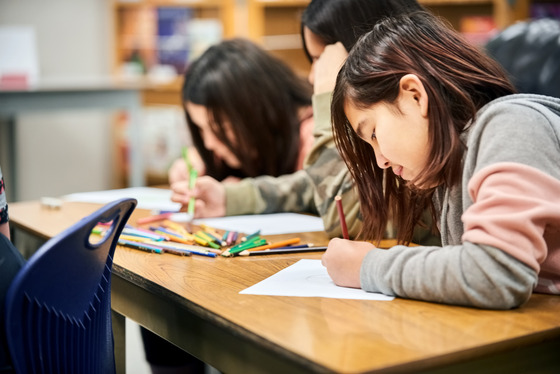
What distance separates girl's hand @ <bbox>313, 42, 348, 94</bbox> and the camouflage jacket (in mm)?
25

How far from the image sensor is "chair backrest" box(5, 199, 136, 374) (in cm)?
85

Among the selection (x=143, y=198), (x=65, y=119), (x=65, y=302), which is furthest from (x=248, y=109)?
(x=65, y=119)

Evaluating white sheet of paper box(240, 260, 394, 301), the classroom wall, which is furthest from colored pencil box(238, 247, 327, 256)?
the classroom wall

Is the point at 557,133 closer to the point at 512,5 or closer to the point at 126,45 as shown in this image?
the point at 512,5

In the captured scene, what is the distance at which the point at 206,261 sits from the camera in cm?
130

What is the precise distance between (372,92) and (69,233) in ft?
1.62

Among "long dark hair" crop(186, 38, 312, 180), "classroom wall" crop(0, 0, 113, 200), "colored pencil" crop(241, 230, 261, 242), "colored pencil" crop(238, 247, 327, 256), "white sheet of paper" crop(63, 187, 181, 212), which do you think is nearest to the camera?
"colored pencil" crop(238, 247, 327, 256)

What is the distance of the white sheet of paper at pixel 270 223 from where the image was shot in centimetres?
163

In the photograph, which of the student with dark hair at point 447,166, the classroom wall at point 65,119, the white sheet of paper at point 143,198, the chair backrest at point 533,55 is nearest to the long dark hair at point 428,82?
the student with dark hair at point 447,166

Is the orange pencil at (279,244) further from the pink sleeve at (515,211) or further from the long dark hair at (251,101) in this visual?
the long dark hair at (251,101)

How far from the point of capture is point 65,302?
949 millimetres

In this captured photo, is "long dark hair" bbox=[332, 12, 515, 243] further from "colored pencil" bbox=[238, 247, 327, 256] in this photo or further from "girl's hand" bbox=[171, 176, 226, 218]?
"girl's hand" bbox=[171, 176, 226, 218]

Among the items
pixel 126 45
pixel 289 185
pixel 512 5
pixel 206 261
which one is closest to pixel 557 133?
pixel 206 261

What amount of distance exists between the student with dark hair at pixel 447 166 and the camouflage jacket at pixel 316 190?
0.72 ft
